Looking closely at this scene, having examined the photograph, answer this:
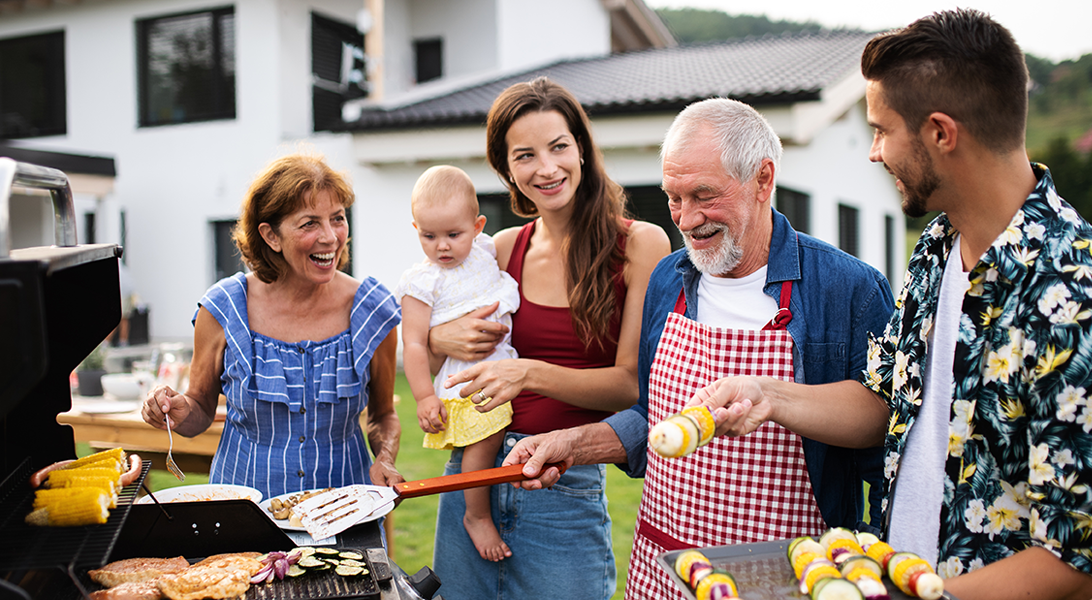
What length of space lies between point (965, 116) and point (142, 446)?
435 centimetres

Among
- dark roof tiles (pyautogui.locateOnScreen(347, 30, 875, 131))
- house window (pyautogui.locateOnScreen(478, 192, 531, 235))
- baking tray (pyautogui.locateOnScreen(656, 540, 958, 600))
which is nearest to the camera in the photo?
baking tray (pyautogui.locateOnScreen(656, 540, 958, 600))

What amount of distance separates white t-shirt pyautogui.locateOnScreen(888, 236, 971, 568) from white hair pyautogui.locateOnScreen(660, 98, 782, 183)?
22.0 inches

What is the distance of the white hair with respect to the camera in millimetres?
2076

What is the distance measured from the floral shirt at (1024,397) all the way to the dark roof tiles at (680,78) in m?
7.28

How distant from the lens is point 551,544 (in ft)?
8.55

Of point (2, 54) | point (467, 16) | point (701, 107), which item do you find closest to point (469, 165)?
point (467, 16)

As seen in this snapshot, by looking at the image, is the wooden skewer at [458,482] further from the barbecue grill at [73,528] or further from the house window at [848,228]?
the house window at [848,228]

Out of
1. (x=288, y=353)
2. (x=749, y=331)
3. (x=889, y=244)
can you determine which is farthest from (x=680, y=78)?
(x=749, y=331)

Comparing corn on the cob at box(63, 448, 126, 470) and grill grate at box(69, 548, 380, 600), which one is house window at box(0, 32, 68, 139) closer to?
corn on the cob at box(63, 448, 126, 470)

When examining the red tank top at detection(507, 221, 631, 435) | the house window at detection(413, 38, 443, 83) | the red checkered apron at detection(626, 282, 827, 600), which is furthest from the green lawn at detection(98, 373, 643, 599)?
the house window at detection(413, 38, 443, 83)

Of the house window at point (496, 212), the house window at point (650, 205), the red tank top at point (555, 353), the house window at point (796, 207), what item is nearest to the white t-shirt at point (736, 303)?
the red tank top at point (555, 353)

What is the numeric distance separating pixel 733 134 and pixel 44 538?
185cm

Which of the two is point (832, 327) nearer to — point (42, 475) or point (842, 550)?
point (842, 550)

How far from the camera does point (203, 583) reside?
1857 millimetres
